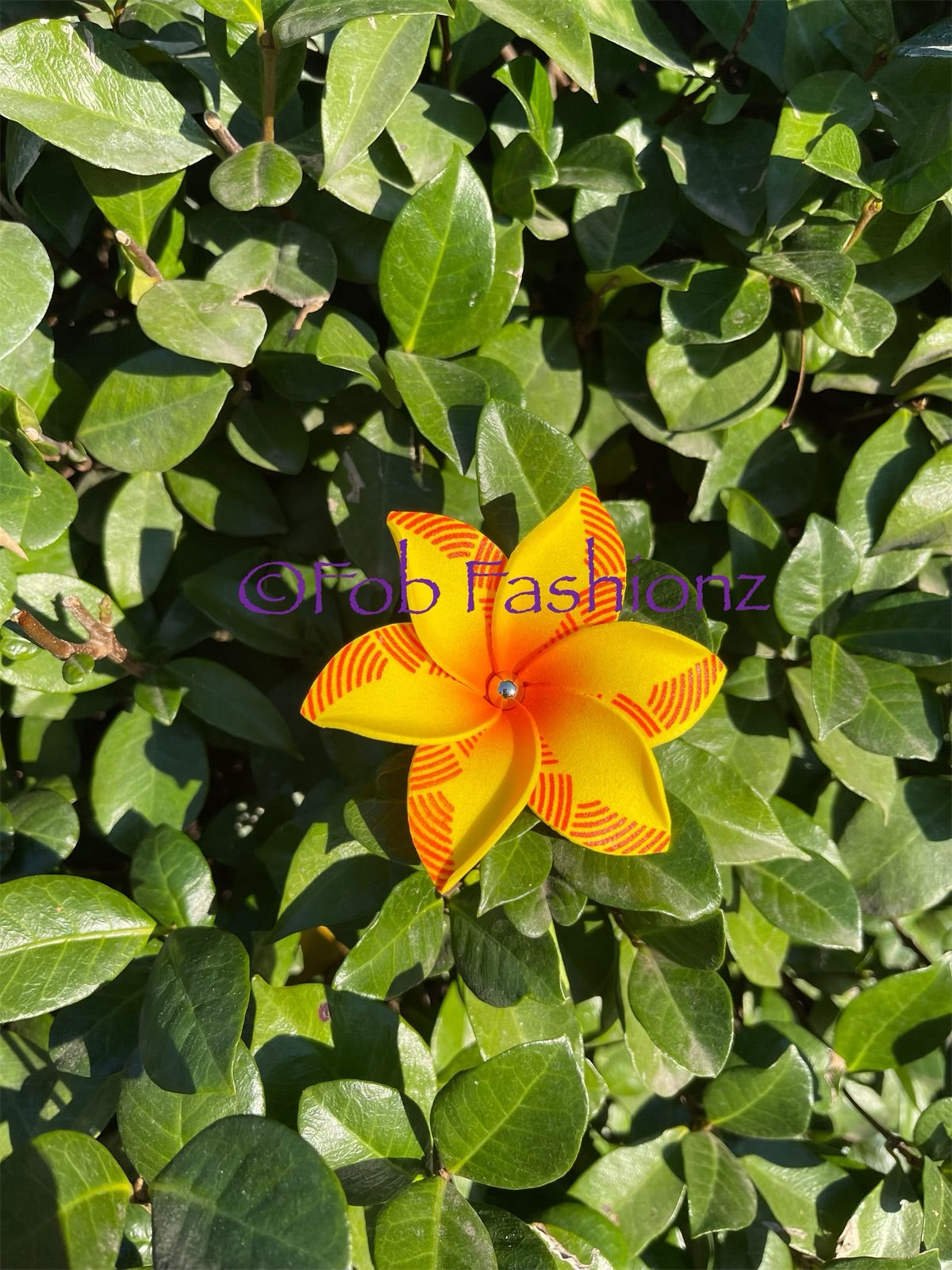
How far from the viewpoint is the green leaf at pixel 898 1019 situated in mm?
1093

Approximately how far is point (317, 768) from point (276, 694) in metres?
0.10

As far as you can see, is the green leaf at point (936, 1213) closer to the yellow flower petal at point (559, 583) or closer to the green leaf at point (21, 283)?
the yellow flower petal at point (559, 583)

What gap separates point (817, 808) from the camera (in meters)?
1.15

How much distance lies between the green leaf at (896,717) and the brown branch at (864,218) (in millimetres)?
434

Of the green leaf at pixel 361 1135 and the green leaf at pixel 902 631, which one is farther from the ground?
the green leaf at pixel 902 631

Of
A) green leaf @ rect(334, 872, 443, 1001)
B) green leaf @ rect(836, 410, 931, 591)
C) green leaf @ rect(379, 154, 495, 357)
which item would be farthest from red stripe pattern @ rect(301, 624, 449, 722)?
green leaf @ rect(836, 410, 931, 591)

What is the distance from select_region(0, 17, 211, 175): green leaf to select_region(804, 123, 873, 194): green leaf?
566 millimetres

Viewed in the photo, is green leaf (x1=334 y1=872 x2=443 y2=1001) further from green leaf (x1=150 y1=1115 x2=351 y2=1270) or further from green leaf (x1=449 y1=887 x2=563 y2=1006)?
green leaf (x1=150 y1=1115 x2=351 y2=1270)

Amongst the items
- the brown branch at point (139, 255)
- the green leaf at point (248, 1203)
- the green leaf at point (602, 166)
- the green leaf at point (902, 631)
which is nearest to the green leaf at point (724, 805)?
the green leaf at point (902, 631)

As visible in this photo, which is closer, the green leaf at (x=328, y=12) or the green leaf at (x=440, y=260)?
the green leaf at (x=328, y=12)

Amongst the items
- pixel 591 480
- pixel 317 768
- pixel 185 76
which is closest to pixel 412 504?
pixel 591 480

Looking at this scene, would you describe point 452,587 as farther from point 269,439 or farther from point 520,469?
point 269,439

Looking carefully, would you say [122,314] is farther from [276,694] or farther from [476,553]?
[476,553]

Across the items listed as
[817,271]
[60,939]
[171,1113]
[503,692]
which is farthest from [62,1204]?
[817,271]
